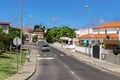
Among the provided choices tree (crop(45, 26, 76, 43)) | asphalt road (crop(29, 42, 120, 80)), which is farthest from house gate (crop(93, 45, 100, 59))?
tree (crop(45, 26, 76, 43))

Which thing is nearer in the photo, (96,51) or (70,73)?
(70,73)

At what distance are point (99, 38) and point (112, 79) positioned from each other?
268 ft

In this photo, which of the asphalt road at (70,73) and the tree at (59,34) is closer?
the asphalt road at (70,73)

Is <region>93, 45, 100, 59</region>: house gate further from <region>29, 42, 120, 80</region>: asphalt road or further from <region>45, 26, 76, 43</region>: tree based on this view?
<region>45, 26, 76, 43</region>: tree

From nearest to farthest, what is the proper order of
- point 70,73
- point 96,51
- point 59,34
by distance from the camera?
point 70,73
point 96,51
point 59,34

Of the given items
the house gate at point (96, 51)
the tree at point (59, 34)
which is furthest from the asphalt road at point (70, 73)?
the tree at point (59, 34)

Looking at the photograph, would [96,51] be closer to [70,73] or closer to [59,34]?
[70,73]

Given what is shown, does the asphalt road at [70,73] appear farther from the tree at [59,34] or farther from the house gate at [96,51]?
the tree at [59,34]

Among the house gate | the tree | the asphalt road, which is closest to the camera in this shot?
the asphalt road

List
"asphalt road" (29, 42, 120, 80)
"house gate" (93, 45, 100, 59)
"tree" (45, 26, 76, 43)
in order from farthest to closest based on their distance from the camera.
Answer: "tree" (45, 26, 76, 43), "house gate" (93, 45, 100, 59), "asphalt road" (29, 42, 120, 80)

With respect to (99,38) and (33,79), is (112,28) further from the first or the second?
(33,79)

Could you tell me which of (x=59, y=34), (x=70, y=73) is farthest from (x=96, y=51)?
(x=59, y=34)

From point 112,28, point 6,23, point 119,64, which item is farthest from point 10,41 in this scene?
point 112,28

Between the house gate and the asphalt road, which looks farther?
the house gate
